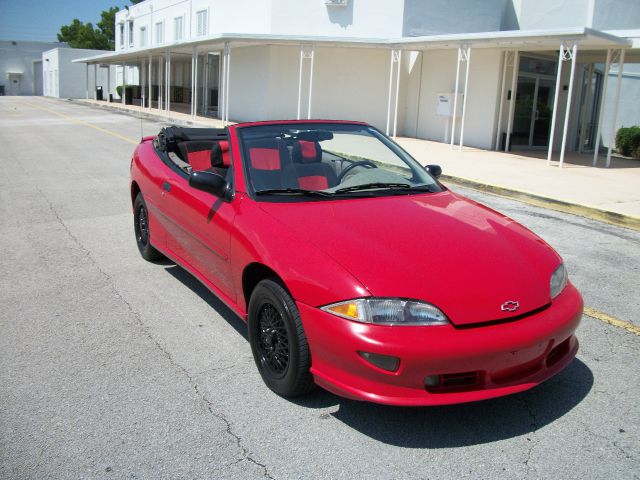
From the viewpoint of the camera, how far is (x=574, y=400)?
3.56 m

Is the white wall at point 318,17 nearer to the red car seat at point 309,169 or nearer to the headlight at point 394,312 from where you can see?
the red car seat at point 309,169

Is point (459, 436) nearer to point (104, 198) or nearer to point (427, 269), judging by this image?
point (427, 269)

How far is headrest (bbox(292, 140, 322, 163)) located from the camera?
4.51 metres

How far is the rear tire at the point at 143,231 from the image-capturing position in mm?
6012

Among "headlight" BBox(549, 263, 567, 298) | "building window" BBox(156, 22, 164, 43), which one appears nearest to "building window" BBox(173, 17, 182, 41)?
"building window" BBox(156, 22, 164, 43)

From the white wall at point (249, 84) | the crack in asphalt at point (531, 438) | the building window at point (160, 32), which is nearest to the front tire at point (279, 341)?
the crack in asphalt at point (531, 438)

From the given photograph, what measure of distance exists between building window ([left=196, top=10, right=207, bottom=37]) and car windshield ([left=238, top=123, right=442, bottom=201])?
98.4 ft

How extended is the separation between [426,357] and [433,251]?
728 mm

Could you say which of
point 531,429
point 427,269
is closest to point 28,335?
point 427,269

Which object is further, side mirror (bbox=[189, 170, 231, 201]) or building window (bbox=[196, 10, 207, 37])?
building window (bbox=[196, 10, 207, 37])

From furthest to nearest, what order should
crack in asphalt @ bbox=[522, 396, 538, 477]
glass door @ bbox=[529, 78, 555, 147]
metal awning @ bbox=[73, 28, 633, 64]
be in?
1. glass door @ bbox=[529, 78, 555, 147]
2. metal awning @ bbox=[73, 28, 633, 64]
3. crack in asphalt @ bbox=[522, 396, 538, 477]

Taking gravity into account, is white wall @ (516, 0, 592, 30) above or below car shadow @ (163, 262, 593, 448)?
above

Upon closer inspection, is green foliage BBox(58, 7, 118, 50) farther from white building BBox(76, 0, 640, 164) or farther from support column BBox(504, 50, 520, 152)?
support column BBox(504, 50, 520, 152)

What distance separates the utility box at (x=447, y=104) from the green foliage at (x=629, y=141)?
17.7ft
